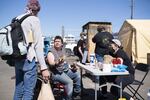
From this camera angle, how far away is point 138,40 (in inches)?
648

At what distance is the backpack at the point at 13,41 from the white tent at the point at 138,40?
12631 mm

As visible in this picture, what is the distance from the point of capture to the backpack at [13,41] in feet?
13.9

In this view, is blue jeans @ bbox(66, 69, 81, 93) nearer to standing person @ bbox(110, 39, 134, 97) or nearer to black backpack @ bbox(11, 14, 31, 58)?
standing person @ bbox(110, 39, 134, 97)

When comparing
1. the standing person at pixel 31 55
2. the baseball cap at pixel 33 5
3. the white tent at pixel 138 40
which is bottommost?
the white tent at pixel 138 40

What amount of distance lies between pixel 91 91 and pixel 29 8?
448cm

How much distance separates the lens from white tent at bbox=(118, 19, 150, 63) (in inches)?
648

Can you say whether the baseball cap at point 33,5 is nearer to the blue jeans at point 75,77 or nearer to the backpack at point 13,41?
the backpack at point 13,41

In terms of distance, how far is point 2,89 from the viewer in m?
8.88

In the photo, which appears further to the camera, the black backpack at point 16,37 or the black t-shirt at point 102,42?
the black t-shirt at point 102,42

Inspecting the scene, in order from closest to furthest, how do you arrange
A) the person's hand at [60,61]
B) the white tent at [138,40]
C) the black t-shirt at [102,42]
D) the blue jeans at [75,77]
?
the person's hand at [60,61]
the blue jeans at [75,77]
the black t-shirt at [102,42]
the white tent at [138,40]

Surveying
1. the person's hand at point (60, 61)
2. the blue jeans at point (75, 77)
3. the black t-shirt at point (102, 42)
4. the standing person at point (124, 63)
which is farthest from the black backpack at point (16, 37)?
the black t-shirt at point (102, 42)

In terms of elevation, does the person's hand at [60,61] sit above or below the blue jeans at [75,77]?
above

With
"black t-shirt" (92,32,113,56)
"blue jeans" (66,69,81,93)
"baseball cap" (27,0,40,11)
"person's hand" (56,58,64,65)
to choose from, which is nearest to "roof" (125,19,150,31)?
"black t-shirt" (92,32,113,56)

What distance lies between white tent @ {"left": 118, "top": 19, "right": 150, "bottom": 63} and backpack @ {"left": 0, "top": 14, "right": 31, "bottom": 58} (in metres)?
12.6
